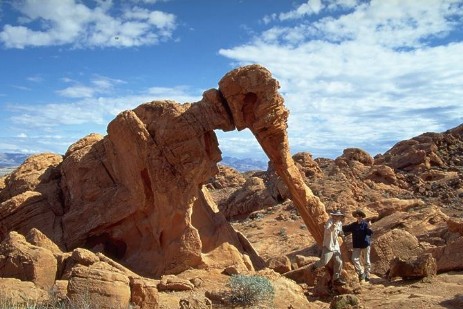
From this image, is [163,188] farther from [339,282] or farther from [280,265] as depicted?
[339,282]

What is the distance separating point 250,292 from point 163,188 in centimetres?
611

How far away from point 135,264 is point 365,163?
2778cm

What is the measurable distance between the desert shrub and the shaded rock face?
14.9 feet

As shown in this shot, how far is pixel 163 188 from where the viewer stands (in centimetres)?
1519

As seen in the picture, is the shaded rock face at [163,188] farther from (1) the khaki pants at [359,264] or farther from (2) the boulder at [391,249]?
(1) the khaki pants at [359,264]

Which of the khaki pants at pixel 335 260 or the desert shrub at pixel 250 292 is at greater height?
the khaki pants at pixel 335 260

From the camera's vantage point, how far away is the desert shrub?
1004 centimetres

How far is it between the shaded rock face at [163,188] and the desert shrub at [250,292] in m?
4.55

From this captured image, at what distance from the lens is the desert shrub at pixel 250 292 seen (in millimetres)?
10039

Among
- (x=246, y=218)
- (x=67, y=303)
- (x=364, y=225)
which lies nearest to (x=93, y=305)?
(x=67, y=303)

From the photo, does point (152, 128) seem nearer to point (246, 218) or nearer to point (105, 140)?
point (105, 140)

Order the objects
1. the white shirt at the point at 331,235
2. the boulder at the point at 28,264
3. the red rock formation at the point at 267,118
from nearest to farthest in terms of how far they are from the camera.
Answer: the white shirt at the point at 331,235 → the boulder at the point at 28,264 → the red rock formation at the point at 267,118

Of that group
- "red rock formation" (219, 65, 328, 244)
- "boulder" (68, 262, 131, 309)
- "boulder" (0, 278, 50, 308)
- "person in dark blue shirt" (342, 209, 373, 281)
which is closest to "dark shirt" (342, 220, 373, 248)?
"person in dark blue shirt" (342, 209, 373, 281)

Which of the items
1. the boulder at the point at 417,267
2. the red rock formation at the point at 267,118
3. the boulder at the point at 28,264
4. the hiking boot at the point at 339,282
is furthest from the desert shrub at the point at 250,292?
the red rock formation at the point at 267,118
